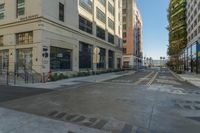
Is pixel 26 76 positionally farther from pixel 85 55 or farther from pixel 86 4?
pixel 86 4

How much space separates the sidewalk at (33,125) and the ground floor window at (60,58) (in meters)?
17.3

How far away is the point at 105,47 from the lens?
4419 cm

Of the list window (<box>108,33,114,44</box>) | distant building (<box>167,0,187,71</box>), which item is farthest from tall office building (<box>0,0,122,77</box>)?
distant building (<box>167,0,187,71</box>)

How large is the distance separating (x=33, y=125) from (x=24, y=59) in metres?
19.3

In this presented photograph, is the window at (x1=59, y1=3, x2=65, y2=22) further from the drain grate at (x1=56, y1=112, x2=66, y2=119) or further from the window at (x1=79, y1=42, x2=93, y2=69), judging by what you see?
the drain grate at (x1=56, y1=112, x2=66, y2=119)

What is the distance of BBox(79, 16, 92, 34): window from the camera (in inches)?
1248

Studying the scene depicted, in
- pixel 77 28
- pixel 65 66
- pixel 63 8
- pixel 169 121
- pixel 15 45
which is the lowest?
pixel 169 121

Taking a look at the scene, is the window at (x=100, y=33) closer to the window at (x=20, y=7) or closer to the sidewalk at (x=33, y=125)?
the window at (x=20, y=7)

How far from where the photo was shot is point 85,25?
109 feet

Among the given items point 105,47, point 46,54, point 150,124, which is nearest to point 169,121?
point 150,124

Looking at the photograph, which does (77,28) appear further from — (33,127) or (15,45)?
(33,127)

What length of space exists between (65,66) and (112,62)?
998 inches

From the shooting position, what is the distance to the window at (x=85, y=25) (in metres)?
31.7

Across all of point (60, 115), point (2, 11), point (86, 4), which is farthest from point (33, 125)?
point (86, 4)
